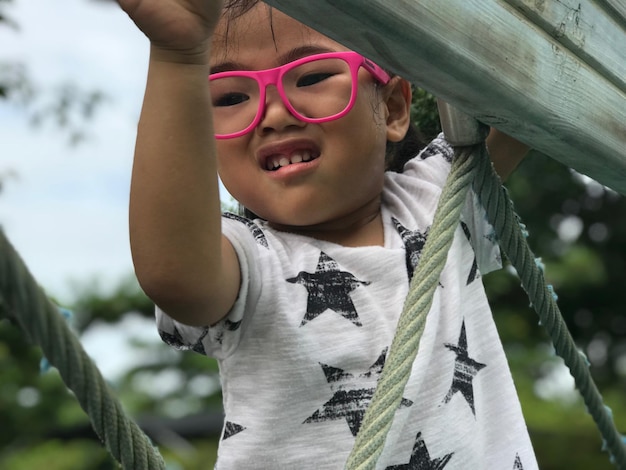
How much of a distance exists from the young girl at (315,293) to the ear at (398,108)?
0.23 feet

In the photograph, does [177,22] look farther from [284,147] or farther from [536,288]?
[536,288]

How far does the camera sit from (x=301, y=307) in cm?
116

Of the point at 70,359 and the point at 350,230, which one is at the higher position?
the point at 70,359

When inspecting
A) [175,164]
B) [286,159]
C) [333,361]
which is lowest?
[333,361]

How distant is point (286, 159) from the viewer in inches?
47.1

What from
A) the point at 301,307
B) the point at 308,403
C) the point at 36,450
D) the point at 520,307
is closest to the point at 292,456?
the point at 308,403

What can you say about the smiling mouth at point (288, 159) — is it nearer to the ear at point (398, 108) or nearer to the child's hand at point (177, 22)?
the ear at point (398, 108)

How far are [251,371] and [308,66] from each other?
364 millimetres

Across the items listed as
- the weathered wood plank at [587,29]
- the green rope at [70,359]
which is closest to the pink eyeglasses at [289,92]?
the weathered wood plank at [587,29]

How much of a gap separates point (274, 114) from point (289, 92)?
0.11 ft

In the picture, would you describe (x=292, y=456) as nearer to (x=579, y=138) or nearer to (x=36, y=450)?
(x=579, y=138)

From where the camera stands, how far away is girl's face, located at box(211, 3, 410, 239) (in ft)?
3.89

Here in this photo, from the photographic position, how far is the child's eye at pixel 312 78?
1192mm

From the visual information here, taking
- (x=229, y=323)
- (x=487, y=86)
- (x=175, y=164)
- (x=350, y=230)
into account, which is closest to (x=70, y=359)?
(x=175, y=164)
